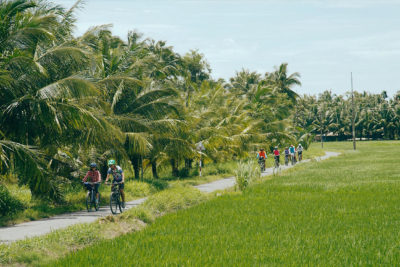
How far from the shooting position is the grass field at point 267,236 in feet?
27.3

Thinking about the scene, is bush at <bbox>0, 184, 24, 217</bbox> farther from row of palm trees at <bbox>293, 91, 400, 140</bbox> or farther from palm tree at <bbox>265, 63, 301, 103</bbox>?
row of palm trees at <bbox>293, 91, 400, 140</bbox>

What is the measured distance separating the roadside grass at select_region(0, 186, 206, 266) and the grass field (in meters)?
0.45

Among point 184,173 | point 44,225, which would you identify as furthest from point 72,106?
point 184,173

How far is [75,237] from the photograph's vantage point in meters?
10.2

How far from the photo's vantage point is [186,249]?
9.17m

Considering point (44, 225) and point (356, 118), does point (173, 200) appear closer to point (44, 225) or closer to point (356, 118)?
point (44, 225)

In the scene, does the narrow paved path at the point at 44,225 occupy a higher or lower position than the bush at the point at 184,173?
higher

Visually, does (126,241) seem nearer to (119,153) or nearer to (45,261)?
(45,261)

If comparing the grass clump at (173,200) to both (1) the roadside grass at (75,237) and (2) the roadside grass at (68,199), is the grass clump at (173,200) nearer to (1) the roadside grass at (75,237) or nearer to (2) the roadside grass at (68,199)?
(1) the roadside grass at (75,237)

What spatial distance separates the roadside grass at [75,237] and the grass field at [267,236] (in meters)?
0.45

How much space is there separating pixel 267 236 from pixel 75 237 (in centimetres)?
397

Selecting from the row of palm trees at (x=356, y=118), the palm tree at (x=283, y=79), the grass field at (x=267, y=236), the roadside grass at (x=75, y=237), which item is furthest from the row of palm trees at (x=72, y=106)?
the row of palm trees at (x=356, y=118)

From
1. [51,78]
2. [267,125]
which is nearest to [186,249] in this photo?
[51,78]

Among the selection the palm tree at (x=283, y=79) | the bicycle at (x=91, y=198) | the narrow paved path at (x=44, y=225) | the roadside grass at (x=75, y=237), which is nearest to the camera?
the roadside grass at (x=75, y=237)
